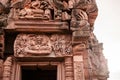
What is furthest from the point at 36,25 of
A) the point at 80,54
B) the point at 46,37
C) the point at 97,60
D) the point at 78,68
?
the point at 97,60

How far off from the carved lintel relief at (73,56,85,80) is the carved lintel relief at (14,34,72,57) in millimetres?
315

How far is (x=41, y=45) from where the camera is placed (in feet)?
26.5

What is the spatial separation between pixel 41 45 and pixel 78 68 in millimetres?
1175

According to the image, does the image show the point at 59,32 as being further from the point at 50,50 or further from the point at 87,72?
the point at 87,72

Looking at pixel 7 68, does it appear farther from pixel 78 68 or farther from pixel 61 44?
pixel 78 68

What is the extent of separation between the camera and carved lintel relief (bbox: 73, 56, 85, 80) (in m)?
7.63

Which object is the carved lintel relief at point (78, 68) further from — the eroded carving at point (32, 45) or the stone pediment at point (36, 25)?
the stone pediment at point (36, 25)

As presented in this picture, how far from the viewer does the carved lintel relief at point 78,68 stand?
25.0 feet

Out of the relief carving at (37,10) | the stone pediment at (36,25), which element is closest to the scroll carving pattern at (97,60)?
the stone pediment at (36,25)

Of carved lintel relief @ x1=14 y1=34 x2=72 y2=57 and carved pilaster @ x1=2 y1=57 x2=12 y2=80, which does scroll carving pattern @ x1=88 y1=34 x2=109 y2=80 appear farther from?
carved pilaster @ x1=2 y1=57 x2=12 y2=80

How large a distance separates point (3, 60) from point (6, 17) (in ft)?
3.82

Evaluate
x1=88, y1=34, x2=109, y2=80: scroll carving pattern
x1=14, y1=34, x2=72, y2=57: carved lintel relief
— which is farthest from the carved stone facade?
x1=88, y1=34, x2=109, y2=80: scroll carving pattern

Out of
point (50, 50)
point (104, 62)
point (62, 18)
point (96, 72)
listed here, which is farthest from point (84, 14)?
point (104, 62)

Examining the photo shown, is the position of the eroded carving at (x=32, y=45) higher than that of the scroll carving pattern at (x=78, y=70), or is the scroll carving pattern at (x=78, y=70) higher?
the eroded carving at (x=32, y=45)
